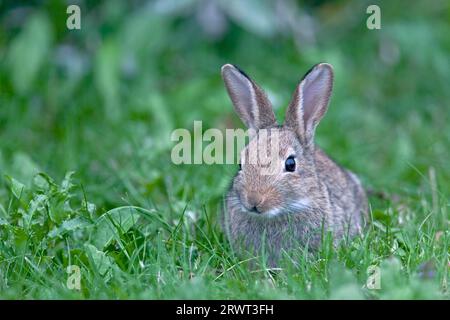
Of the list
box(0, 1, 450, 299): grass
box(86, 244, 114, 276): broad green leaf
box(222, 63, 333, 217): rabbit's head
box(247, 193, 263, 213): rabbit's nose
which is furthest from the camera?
box(222, 63, 333, 217): rabbit's head

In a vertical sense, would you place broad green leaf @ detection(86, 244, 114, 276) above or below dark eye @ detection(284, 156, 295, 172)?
below

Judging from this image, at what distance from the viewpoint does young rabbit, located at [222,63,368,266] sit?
5.48 m

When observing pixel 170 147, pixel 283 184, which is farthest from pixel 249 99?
pixel 170 147

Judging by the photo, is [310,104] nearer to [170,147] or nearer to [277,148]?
[277,148]

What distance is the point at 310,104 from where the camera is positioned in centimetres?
604

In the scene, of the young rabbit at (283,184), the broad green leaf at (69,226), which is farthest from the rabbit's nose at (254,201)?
the broad green leaf at (69,226)

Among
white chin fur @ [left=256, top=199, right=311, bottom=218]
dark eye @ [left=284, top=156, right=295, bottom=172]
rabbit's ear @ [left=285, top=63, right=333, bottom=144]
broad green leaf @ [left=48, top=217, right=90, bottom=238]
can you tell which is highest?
rabbit's ear @ [left=285, top=63, right=333, bottom=144]

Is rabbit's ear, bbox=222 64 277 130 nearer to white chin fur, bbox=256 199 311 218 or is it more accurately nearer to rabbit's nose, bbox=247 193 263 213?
white chin fur, bbox=256 199 311 218

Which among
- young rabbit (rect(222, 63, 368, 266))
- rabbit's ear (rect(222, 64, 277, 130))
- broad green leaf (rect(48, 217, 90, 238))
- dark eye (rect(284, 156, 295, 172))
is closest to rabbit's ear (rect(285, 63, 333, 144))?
young rabbit (rect(222, 63, 368, 266))

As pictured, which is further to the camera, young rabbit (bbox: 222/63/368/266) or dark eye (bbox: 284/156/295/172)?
dark eye (bbox: 284/156/295/172)

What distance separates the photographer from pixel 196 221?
19.9ft

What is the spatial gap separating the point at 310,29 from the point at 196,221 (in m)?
4.67

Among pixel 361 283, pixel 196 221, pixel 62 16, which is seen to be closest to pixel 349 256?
pixel 361 283

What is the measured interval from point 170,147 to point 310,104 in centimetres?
204
